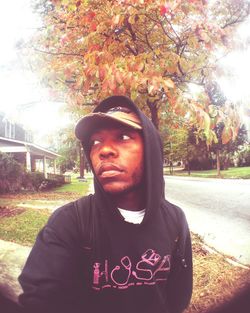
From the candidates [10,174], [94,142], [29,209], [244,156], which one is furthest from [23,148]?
[244,156]

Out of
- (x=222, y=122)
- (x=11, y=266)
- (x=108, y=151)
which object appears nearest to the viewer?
(x=108, y=151)

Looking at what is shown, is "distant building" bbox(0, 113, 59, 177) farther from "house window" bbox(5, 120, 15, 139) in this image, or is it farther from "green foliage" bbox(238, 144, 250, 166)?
"green foliage" bbox(238, 144, 250, 166)

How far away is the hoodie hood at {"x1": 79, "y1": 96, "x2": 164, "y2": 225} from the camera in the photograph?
124 cm

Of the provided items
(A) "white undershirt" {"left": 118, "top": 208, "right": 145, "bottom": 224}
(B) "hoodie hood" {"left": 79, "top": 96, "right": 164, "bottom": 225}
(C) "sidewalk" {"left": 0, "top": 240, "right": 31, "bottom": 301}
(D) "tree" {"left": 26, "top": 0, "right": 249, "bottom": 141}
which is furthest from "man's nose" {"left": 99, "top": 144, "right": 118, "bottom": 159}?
(C) "sidewalk" {"left": 0, "top": 240, "right": 31, "bottom": 301}

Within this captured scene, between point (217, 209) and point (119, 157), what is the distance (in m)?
0.67

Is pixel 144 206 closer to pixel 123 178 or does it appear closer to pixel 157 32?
pixel 123 178

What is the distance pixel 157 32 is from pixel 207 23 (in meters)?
0.23

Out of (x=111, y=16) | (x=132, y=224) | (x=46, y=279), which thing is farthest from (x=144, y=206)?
(x=111, y=16)

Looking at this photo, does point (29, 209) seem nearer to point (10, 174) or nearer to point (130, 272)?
point (10, 174)

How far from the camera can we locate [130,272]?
129cm

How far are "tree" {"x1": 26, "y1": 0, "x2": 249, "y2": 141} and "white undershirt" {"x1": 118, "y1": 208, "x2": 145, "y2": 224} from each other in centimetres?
50

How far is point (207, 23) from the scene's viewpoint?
1.57m

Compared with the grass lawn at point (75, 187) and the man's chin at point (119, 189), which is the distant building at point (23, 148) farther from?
the man's chin at point (119, 189)

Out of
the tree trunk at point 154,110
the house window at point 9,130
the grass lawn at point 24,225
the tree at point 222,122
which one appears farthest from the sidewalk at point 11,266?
the tree at point 222,122
